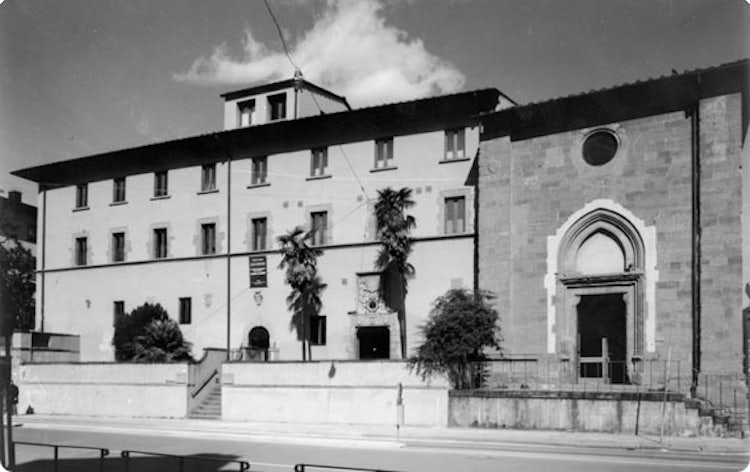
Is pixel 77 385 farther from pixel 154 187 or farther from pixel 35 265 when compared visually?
pixel 35 265

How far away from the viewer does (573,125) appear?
31.3m

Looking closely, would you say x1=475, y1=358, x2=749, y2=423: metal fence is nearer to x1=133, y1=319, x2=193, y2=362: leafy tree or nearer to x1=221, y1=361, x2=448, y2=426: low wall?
x1=221, y1=361, x2=448, y2=426: low wall

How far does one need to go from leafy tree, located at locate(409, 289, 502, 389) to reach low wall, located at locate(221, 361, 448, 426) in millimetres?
545

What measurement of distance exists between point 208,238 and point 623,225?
20.9 m

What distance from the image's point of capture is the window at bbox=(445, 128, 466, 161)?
3547 centimetres

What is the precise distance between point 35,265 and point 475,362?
106 feet

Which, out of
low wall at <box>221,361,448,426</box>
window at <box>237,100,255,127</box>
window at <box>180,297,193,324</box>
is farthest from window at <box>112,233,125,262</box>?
low wall at <box>221,361,448,426</box>

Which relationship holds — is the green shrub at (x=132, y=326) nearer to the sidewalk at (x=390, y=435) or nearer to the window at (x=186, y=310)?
the window at (x=186, y=310)

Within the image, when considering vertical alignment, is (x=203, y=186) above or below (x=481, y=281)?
above

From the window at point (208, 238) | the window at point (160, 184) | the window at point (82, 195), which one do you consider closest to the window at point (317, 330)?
the window at point (208, 238)

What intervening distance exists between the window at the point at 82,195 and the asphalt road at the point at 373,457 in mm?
22974

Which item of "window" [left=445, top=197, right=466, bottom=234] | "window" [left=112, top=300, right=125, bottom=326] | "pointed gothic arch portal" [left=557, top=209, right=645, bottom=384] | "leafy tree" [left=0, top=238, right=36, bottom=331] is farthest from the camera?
"leafy tree" [left=0, top=238, right=36, bottom=331]

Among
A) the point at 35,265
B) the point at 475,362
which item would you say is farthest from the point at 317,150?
the point at 35,265

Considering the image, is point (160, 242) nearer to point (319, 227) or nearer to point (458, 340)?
point (319, 227)
